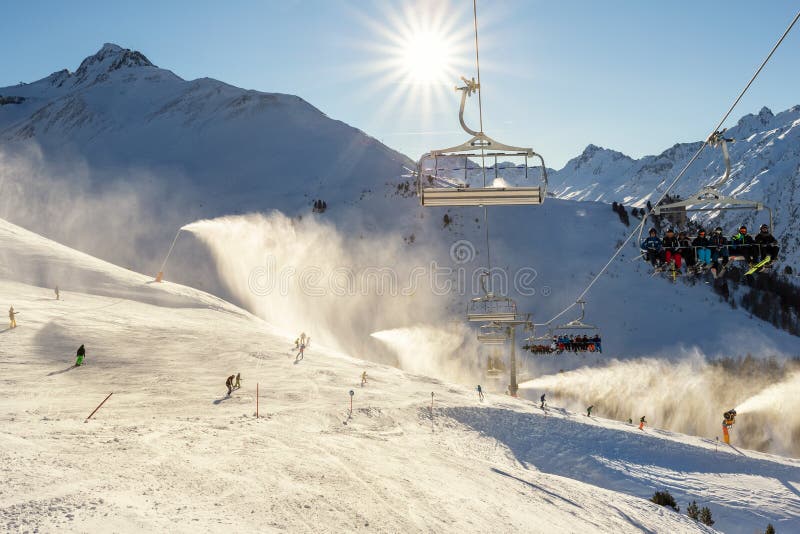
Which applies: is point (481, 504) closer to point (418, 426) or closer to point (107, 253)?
point (418, 426)

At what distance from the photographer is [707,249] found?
13.1 m

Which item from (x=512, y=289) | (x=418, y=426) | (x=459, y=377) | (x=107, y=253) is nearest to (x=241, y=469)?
(x=418, y=426)

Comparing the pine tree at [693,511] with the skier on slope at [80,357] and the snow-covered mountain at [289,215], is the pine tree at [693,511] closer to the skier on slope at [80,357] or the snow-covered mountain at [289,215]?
the skier on slope at [80,357]

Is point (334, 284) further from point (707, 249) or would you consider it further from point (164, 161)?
point (707, 249)

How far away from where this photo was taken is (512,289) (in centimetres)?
5794

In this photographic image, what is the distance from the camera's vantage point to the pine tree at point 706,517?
17.3 meters

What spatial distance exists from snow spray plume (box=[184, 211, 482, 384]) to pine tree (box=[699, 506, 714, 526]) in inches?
1114

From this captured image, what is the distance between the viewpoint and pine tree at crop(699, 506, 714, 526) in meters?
17.3

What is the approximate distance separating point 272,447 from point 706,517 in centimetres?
1422

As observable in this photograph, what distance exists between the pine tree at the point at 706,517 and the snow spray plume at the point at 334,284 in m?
28.3

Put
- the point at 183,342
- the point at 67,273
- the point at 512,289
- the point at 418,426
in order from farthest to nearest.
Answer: the point at 512,289
the point at 67,273
the point at 183,342
the point at 418,426

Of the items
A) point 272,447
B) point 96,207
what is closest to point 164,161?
point 96,207

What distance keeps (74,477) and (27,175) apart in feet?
305

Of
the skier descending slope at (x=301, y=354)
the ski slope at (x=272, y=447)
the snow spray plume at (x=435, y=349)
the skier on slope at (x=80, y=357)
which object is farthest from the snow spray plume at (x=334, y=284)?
the skier on slope at (x=80, y=357)
